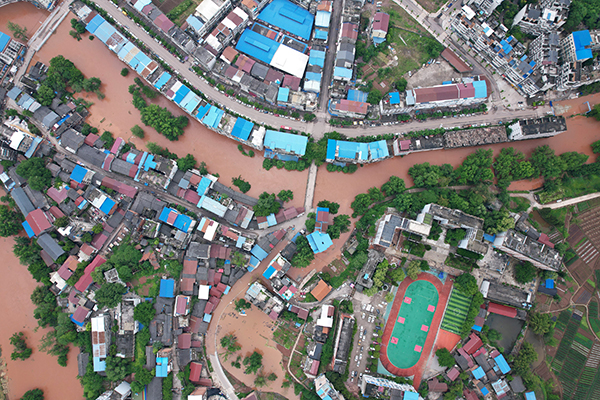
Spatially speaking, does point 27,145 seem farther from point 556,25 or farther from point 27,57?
point 556,25

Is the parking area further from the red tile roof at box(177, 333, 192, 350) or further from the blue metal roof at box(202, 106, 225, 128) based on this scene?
the blue metal roof at box(202, 106, 225, 128)

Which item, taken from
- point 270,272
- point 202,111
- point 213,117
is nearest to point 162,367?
point 270,272

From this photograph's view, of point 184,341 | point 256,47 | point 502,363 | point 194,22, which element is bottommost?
point 184,341

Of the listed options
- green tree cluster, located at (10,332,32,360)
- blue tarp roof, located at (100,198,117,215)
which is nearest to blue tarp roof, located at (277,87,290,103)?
blue tarp roof, located at (100,198,117,215)

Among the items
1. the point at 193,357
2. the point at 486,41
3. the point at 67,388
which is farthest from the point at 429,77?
the point at 67,388

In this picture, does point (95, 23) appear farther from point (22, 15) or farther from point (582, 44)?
point (582, 44)

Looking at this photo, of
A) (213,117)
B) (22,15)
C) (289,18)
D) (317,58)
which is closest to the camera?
(213,117)
